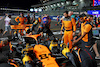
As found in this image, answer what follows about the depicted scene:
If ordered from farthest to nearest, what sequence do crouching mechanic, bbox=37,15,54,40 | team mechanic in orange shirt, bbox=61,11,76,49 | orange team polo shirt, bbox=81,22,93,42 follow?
team mechanic in orange shirt, bbox=61,11,76,49 → orange team polo shirt, bbox=81,22,93,42 → crouching mechanic, bbox=37,15,54,40

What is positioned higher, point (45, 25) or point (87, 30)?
point (45, 25)

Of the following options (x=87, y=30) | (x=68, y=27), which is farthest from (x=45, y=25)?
(x=68, y=27)

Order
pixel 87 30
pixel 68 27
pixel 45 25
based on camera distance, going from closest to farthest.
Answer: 1. pixel 45 25
2. pixel 87 30
3. pixel 68 27

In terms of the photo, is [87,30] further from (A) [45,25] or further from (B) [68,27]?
(A) [45,25]

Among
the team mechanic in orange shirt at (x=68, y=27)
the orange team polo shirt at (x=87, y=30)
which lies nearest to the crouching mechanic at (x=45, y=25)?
the orange team polo shirt at (x=87, y=30)

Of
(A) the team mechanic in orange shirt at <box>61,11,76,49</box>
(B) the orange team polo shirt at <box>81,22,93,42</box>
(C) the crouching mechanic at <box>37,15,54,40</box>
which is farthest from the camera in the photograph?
(A) the team mechanic in orange shirt at <box>61,11,76,49</box>

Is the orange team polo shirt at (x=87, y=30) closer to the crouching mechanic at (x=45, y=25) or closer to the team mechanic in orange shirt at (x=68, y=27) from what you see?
the team mechanic in orange shirt at (x=68, y=27)

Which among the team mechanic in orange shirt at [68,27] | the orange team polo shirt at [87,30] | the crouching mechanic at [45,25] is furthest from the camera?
the team mechanic in orange shirt at [68,27]

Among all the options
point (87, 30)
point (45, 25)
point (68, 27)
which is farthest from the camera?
point (68, 27)

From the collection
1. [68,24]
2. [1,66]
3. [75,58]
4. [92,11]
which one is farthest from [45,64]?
[92,11]

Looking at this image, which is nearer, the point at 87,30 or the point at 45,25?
the point at 45,25

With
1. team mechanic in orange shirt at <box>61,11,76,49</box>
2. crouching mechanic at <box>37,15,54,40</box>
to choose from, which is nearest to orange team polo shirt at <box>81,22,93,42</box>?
team mechanic in orange shirt at <box>61,11,76,49</box>

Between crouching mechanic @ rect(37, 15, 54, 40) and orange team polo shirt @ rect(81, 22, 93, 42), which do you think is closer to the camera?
crouching mechanic @ rect(37, 15, 54, 40)

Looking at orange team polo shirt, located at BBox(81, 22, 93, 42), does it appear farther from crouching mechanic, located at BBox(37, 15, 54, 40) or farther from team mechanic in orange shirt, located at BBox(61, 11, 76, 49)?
crouching mechanic, located at BBox(37, 15, 54, 40)
